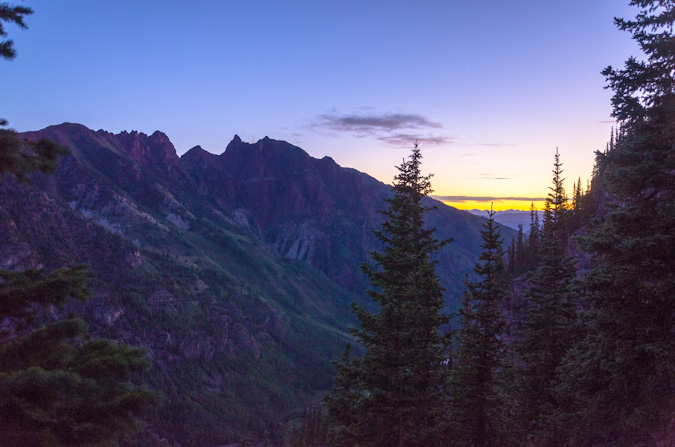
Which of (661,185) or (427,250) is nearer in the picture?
(661,185)

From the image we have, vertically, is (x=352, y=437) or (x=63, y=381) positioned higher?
(x=63, y=381)

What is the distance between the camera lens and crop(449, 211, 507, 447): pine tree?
20.4 metres

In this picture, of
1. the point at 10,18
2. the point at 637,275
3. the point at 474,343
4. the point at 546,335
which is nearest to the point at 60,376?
the point at 10,18

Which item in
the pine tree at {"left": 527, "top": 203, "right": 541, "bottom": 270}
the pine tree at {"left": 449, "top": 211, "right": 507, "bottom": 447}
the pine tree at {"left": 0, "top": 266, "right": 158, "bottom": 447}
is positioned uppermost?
the pine tree at {"left": 527, "top": 203, "right": 541, "bottom": 270}

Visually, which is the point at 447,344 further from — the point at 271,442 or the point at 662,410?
the point at 271,442

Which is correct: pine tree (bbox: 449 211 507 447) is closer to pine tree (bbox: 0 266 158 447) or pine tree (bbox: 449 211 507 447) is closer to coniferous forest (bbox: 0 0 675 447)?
coniferous forest (bbox: 0 0 675 447)

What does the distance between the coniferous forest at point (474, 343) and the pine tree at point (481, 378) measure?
0.06 metres

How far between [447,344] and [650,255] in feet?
31.8

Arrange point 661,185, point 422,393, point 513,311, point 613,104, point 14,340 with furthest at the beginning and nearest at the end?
1. point 513,311
2. point 422,393
3. point 613,104
4. point 661,185
5. point 14,340

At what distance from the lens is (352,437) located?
19.3m

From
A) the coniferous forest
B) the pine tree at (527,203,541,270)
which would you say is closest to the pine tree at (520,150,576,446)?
the coniferous forest

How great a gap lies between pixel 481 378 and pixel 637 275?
33.0 feet

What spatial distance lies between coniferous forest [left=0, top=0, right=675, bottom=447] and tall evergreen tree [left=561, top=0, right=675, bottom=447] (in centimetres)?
4

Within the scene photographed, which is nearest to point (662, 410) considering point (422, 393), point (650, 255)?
point (650, 255)
